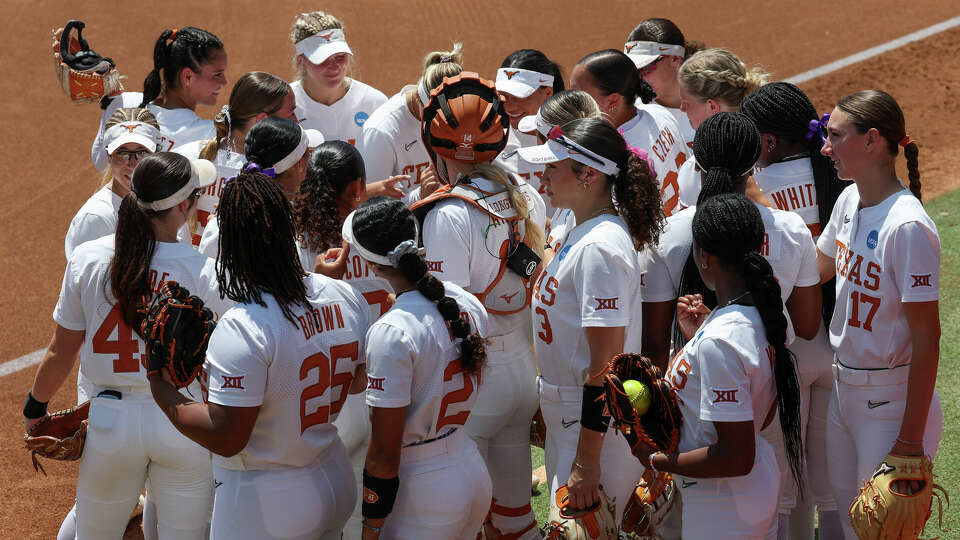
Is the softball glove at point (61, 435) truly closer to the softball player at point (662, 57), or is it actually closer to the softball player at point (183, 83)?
the softball player at point (183, 83)

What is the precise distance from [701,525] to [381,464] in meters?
1.06

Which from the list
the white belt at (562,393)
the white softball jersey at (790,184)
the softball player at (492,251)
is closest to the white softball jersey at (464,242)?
the softball player at (492,251)

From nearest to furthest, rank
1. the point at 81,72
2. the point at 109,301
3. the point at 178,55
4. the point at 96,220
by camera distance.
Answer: the point at 109,301
the point at 96,220
the point at 178,55
the point at 81,72

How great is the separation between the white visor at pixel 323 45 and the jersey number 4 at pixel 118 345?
8.30 ft

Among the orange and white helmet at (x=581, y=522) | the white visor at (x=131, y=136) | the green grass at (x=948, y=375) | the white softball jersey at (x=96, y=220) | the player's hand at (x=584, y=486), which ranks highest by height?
the white visor at (x=131, y=136)

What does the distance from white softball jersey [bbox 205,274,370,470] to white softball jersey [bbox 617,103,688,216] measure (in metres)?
2.01

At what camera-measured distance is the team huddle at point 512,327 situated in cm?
334

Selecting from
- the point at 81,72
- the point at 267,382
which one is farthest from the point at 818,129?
the point at 81,72

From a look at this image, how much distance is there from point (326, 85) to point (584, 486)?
11.1ft

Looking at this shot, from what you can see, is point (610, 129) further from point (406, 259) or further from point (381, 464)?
point (381, 464)

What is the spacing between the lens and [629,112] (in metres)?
5.16

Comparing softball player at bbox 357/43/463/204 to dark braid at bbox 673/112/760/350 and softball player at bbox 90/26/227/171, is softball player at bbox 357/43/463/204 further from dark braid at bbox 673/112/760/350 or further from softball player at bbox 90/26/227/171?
dark braid at bbox 673/112/760/350

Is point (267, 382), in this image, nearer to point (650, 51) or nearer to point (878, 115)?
point (878, 115)

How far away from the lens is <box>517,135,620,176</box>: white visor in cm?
377
